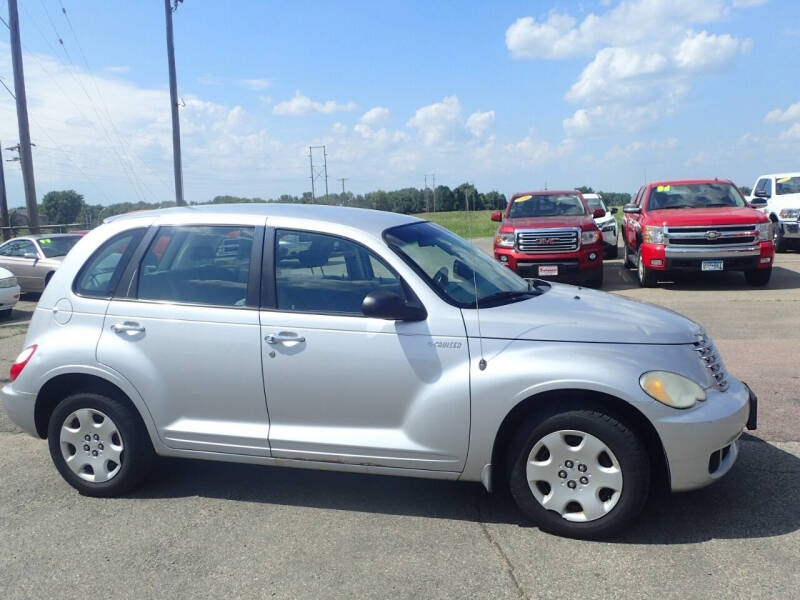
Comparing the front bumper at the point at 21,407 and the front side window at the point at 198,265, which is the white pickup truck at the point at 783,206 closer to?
the front side window at the point at 198,265

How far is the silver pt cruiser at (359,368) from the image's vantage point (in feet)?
12.5

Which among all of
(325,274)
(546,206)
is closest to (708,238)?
(546,206)

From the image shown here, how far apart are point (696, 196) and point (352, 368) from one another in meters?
12.0

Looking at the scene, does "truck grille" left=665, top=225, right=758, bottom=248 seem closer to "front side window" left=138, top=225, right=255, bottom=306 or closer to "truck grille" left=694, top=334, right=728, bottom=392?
"truck grille" left=694, top=334, right=728, bottom=392

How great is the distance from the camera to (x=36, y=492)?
15.8 ft

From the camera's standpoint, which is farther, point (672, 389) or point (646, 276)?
point (646, 276)

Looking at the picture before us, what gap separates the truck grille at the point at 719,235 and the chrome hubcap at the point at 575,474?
10309mm

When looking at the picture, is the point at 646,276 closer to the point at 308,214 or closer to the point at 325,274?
the point at 308,214

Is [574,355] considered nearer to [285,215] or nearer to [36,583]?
[285,215]

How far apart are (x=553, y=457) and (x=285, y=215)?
82.5 inches

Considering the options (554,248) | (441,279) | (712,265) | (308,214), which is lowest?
(712,265)

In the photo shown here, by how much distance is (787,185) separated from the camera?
20047mm

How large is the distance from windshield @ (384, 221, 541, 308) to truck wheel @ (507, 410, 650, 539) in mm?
822

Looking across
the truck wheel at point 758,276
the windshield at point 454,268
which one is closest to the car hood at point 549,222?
the truck wheel at point 758,276
